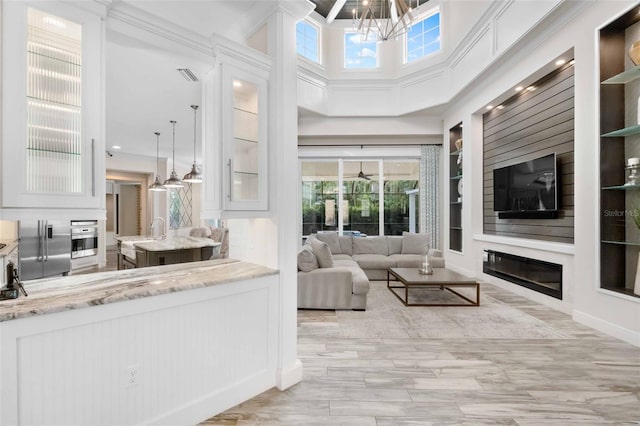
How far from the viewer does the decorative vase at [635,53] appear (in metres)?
2.80

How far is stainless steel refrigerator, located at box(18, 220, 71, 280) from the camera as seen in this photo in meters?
4.82

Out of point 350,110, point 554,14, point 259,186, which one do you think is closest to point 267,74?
point 259,186

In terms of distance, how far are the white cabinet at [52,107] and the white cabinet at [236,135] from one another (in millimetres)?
606

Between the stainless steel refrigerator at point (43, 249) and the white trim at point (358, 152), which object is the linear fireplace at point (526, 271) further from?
the stainless steel refrigerator at point (43, 249)

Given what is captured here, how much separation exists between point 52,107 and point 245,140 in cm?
98

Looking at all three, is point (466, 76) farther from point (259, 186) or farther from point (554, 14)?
point (259, 186)

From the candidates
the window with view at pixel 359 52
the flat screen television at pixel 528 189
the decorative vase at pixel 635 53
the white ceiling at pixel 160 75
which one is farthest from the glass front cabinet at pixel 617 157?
the window with view at pixel 359 52

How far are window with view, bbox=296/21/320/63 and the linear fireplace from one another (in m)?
5.16

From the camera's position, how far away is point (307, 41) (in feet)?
21.3

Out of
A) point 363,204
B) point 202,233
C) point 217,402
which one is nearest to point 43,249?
point 202,233

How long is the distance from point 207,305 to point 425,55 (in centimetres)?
645

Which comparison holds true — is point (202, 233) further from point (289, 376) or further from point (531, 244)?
point (531, 244)

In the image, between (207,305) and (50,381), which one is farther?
(207,305)

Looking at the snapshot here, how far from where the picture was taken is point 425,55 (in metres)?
6.29
